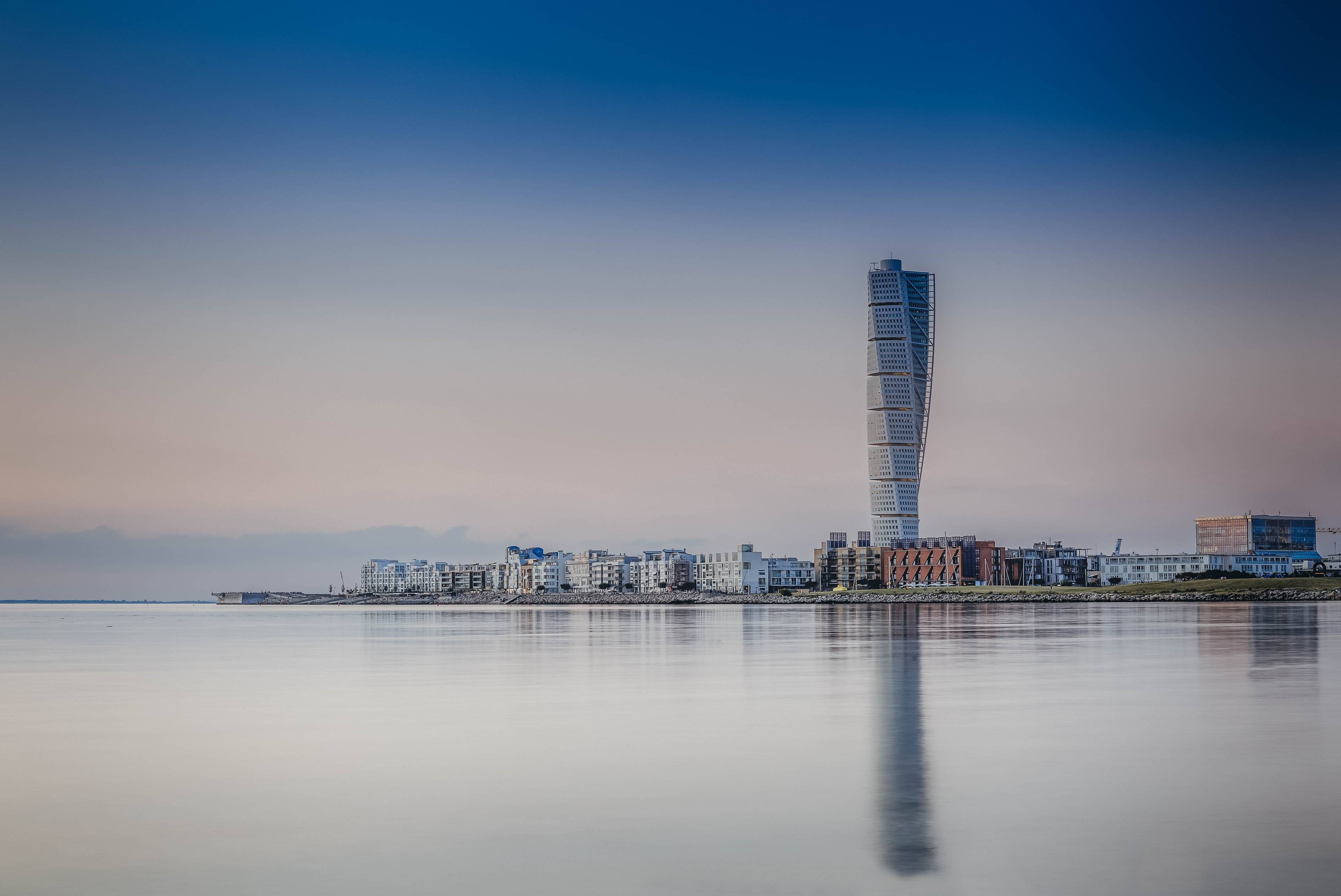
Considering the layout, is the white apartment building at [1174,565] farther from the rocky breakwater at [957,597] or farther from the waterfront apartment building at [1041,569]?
the rocky breakwater at [957,597]

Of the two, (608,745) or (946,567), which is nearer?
(608,745)

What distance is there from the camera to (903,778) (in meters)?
13.1

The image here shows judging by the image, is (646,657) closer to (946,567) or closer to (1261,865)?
(1261,865)

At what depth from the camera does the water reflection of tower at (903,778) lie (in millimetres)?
9555

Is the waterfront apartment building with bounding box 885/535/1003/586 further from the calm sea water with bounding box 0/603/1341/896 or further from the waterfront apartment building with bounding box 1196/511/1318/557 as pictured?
the calm sea water with bounding box 0/603/1341/896

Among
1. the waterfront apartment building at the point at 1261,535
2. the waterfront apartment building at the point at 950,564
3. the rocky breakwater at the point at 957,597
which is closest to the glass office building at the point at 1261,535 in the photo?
the waterfront apartment building at the point at 1261,535

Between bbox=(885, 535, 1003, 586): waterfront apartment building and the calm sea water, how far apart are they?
6266 inches

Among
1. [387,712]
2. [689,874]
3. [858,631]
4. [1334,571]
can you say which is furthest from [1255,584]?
[689,874]

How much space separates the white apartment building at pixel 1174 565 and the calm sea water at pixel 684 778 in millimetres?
164867

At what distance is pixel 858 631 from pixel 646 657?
19250mm

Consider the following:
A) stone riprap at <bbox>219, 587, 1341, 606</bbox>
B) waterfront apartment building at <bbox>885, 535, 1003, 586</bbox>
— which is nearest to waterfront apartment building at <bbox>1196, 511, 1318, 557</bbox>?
waterfront apartment building at <bbox>885, 535, 1003, 586</bbox>

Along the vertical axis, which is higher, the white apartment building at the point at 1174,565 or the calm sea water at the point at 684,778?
the calm sea water at the point at 684,778

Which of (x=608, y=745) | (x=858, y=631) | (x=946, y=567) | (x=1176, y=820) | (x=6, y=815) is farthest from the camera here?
(x=946, y=567)

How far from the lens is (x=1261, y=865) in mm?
9125
